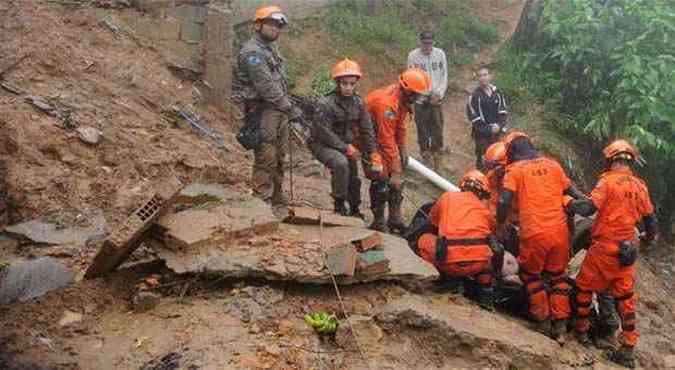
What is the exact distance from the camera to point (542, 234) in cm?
616

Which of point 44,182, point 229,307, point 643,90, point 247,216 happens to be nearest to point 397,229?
point 247,216

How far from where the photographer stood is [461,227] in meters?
6.15

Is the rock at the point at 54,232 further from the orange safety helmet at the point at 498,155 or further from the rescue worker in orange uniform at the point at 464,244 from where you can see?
the orange safety helmet at the point at 498,155

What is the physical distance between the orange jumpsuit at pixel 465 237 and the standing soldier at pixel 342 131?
1.12 metres

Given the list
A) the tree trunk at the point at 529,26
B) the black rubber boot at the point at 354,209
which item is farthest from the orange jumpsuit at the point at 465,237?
the tree trunk at the point at 529,26

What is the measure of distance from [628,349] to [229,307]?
3629 mm

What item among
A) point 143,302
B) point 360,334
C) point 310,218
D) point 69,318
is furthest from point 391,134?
point 69,318

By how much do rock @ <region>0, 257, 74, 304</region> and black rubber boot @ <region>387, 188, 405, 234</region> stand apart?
3.52 metres

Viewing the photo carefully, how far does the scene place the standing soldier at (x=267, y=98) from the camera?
6.51m

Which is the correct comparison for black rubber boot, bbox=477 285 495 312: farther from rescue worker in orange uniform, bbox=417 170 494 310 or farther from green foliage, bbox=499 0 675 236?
green foliage, bbox=499 0 675 236

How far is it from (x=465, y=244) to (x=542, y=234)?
2.32ft

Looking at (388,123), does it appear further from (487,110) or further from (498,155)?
(487,110)

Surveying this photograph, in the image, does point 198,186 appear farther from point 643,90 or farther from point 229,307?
point 643,90

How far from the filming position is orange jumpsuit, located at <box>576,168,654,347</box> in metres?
6.12
